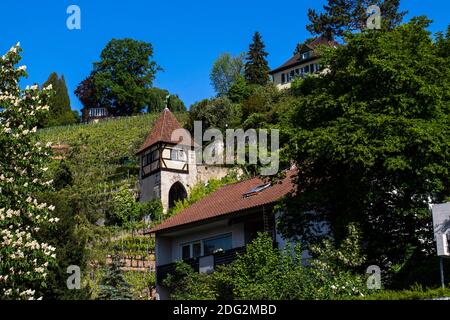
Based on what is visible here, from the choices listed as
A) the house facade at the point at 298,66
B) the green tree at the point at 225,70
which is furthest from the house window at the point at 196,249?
the green tree at the point at 225,70

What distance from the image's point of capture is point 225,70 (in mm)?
108938

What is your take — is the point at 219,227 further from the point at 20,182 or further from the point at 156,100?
the point at 156,100

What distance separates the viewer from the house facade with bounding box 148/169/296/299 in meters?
28.9

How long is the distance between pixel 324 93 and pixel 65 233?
11.2 metres

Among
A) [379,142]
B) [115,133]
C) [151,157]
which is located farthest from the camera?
[115,133]

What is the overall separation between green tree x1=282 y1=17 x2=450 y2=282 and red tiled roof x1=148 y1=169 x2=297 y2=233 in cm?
621

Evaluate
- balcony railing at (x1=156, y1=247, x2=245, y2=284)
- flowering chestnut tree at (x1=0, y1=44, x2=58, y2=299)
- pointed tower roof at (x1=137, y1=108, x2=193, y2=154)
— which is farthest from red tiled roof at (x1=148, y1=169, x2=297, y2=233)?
pointed tower roof at (x1=137, y1=108, x2=193, y2=154)

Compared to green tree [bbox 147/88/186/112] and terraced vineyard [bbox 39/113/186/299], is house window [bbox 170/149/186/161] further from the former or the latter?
green tree [bbox 147/88/186/112]

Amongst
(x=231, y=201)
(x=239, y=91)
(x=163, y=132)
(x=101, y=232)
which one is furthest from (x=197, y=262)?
(x=239, y=91)

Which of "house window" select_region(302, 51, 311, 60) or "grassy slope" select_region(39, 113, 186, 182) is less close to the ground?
"house window" select_region(302, 51, 311, 60)

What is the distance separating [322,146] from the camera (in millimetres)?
20266

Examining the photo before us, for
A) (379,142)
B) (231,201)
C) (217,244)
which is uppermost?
(231,201)

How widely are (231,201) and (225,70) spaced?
78493 millimetres
